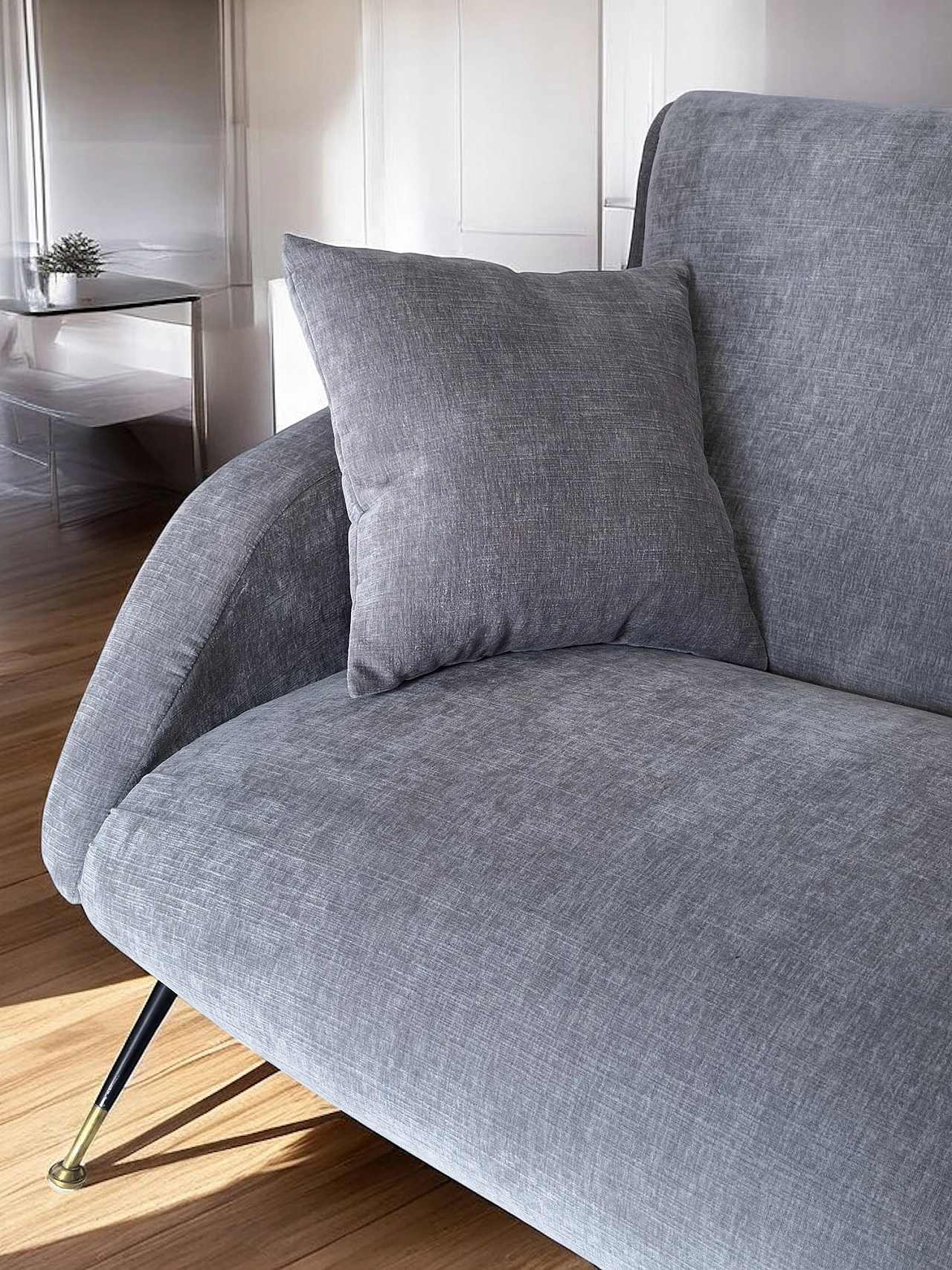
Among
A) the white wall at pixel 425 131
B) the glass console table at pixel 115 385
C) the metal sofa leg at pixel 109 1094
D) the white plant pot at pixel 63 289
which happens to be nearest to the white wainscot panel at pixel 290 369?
the white wall at pixel 425 131

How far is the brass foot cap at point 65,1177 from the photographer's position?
1.31 m

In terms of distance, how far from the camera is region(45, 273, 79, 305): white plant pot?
3797mm

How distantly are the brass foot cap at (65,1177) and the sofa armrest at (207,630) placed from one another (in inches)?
10.2

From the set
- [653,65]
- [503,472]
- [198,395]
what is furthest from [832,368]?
[198,395]

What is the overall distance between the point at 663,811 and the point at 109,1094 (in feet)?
1.97

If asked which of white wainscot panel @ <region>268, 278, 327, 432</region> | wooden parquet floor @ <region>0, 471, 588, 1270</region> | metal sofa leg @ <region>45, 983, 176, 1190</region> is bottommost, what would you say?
wooden parquet floor @ <region>0, 471, 588, 1270</region>

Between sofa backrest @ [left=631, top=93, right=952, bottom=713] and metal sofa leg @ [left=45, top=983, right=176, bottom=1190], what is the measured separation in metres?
0.66

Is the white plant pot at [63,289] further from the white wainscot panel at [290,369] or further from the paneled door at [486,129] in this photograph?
the white wainscot panel at [290,369]

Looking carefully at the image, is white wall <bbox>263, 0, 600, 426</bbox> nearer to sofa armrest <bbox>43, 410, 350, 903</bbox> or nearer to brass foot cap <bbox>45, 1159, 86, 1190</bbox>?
sofa armrest <bbox>43, 410, 350, 903</bbox>

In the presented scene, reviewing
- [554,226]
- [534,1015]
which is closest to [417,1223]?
[534,1015]

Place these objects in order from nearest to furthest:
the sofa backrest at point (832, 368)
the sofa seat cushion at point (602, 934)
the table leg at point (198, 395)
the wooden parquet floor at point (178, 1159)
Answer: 1. the sofa seat cushion at point (602, 934)
2. the wooden parquet floor at point (178, 1159)
3. the sofa backrest at point (832, 368)
4. the table leg at point (198, 395)

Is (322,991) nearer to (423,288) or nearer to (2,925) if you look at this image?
(423,288)

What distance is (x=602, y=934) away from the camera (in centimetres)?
94

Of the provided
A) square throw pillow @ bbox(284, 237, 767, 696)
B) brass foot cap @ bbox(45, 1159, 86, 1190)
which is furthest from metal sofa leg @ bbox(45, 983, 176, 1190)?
square throw pillow @ bbox(284, 237, 767, 696)
